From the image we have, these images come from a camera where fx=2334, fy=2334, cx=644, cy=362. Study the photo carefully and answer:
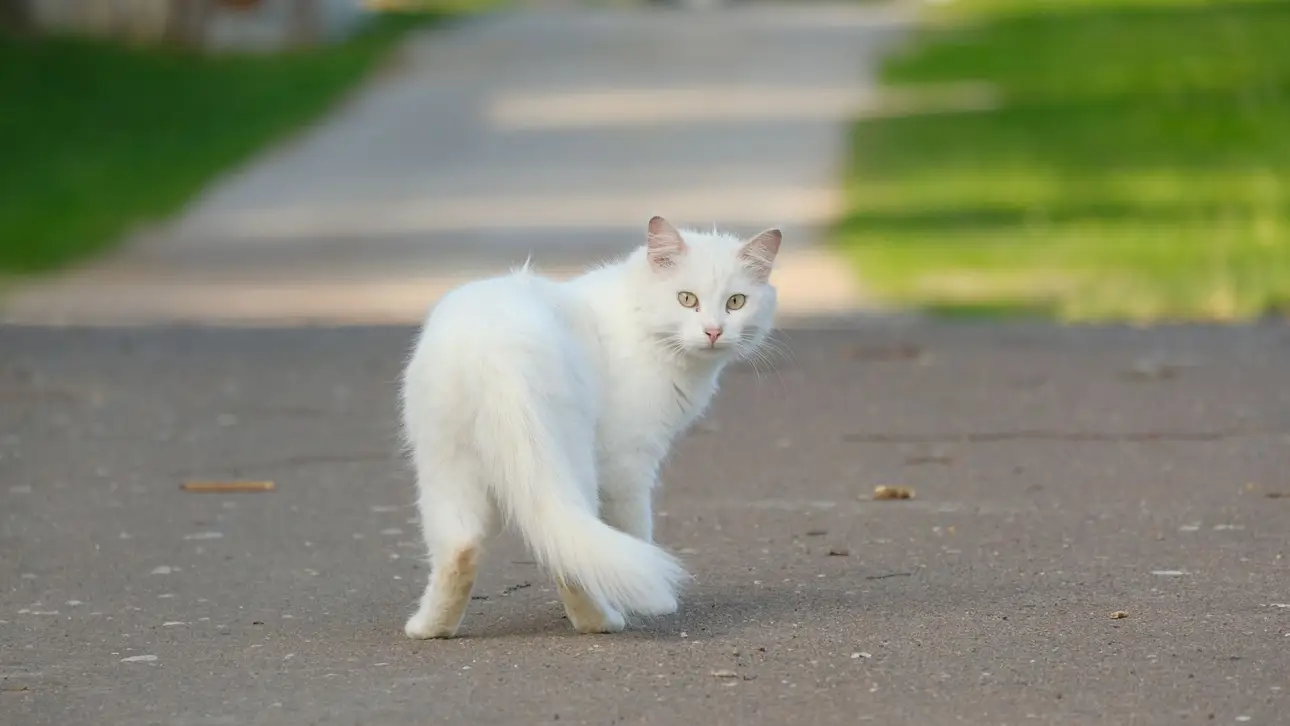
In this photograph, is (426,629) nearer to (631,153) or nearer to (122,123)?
(631,153)

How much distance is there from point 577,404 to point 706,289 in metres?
0.63

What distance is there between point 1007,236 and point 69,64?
14295 millimetres

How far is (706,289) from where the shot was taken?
260 inches

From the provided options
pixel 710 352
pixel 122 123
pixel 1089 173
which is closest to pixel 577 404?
pixel 710 352

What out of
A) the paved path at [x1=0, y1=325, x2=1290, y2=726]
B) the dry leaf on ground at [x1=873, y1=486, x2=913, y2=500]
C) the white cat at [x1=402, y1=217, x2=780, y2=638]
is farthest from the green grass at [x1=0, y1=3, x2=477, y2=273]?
the white cat at [x1=402, y1=217, x2=780, y2=638]

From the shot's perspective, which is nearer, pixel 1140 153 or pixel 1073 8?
pixel 1140 153

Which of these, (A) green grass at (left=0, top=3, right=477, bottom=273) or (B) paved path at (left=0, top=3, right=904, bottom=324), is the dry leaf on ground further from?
(A) green grass at (left=0, top=3, right=477, bottom=273)

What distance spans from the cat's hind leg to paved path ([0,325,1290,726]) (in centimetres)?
12

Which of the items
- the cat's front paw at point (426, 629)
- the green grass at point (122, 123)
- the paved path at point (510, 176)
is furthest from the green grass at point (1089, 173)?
the cat's front paw at point (426, 629)

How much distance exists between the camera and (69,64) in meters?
27.8

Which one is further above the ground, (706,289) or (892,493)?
(706,289)

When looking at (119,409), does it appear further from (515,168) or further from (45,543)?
(515,168)

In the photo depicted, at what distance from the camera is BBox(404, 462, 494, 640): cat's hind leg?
6023mm

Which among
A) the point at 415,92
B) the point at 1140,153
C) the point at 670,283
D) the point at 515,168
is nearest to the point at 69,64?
the point at 415,92
